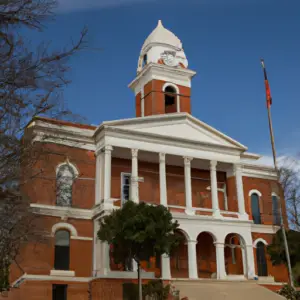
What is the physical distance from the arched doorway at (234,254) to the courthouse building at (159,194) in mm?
69

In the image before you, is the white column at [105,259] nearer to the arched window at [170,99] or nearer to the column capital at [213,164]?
the column capital at [213,164]

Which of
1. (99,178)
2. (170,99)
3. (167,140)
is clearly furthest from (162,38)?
(99,178)

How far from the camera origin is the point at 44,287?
1118 inches

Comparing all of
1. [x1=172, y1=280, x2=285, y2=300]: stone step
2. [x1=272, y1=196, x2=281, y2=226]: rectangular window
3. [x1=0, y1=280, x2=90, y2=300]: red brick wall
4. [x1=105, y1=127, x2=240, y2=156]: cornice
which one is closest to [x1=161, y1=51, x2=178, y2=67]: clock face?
[x1=105, y1=127, x2=240, y2=156]: cornice

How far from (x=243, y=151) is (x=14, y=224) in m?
25.5

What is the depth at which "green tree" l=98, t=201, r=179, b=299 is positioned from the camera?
82.1ft

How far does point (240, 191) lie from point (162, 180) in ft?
20.3

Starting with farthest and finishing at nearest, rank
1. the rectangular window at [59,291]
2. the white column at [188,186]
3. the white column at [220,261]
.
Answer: the white column at [188,186], the white column at [220,261], the rectangular window at [59,291]

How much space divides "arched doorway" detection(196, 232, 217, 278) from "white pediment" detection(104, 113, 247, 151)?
21.7 feet

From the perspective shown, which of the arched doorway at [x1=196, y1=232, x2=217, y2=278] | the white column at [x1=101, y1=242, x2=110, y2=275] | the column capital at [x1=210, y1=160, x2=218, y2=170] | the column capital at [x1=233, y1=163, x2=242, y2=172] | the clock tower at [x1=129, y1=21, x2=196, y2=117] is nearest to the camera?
Result: the white column at [x1=101, y1=242, x2=110, y2=275]

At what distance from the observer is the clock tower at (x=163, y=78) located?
3709 cm

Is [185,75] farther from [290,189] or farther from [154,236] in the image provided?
[154,236]

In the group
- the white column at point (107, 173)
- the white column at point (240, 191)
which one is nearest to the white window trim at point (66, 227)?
the white column at point (107, 173)

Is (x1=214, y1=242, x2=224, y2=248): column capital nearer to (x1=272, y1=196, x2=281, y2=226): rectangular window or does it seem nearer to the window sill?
(x1=272, y1=196, x2=281, y2=226): rectangular window
